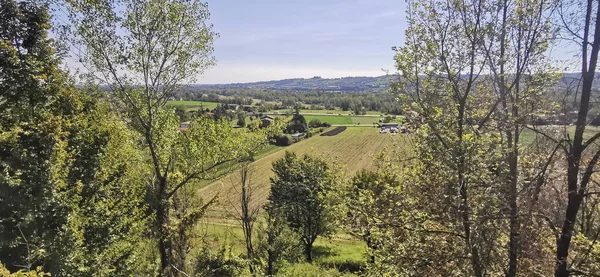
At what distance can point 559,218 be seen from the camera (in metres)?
5.88

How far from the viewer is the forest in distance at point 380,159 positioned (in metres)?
5.53

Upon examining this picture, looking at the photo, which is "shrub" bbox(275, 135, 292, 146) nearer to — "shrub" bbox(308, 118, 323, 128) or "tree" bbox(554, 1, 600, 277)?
"shrub" bbox(308, 118, 323, 128)

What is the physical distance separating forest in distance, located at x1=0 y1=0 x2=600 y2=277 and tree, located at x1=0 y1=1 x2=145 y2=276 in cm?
5

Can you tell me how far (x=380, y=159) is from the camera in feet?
36.8

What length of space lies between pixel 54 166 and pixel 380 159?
971cm

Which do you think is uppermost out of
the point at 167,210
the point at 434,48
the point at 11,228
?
the point at 434,48

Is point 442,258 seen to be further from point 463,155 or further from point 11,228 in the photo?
point 11,228

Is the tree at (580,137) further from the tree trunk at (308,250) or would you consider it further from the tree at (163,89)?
the tree trunk at (308,250)

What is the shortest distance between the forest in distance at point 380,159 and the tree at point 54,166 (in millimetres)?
46

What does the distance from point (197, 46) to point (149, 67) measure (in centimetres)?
179

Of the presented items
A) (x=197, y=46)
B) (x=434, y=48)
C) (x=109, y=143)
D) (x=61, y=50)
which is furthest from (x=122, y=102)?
(x=434, y=48)

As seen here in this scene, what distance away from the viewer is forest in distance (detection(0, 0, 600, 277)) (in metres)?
5.53

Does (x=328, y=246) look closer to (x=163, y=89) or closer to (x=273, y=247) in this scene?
(x=273, y=247)

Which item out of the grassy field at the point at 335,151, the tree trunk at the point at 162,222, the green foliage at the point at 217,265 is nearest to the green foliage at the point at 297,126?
the grassy field at the point at 335,151
